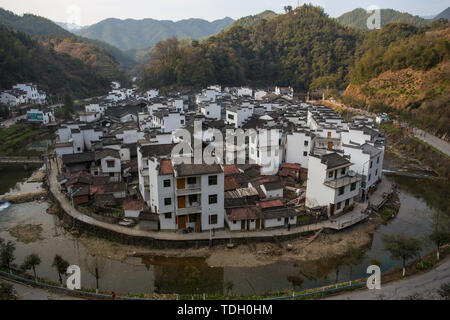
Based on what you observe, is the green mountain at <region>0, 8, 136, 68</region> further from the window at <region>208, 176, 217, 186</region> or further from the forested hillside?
the window at <region>208, 176, 217, 186</region>

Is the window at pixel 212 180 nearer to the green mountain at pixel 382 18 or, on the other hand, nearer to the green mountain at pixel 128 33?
the green mountain at pixel 382 18

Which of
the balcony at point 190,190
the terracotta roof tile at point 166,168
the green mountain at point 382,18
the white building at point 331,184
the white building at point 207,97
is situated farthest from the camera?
the green mountain at point 382,18

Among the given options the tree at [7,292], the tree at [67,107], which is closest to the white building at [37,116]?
the tree at [67,107]

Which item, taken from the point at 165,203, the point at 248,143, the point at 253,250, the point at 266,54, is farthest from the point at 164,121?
the point at 266,54

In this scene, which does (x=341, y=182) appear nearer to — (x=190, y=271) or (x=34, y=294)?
(x=190, y=271)

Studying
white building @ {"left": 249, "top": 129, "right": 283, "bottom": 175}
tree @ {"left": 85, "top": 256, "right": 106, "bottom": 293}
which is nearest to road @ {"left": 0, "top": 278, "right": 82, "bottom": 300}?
tree @ {"left": 85, "top": 256, "right": 106, "bottom": 293}

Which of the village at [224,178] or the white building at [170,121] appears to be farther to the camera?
the white building at [170,121]

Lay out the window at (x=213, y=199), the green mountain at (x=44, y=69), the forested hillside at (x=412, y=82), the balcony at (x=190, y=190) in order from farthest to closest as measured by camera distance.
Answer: the green mountain at (x=44, y=69), the forested hillside at (x=412, y=82), the window at (x=213, y=199), the balcony at (x=190, y=190)
